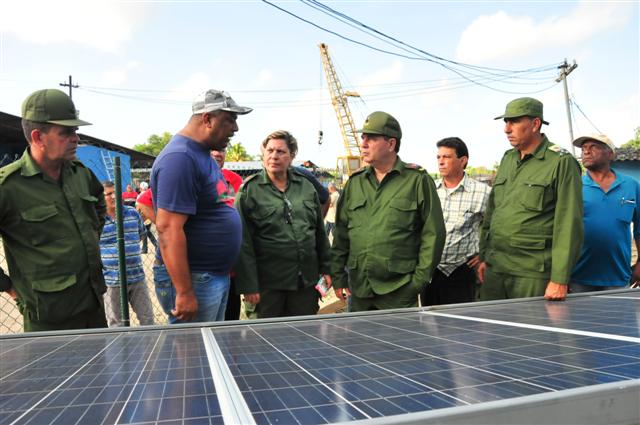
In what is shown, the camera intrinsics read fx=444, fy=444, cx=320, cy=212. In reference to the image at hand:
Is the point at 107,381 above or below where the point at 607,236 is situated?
below

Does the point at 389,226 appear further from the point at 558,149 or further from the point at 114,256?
the point at 114,256

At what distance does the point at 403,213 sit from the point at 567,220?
106cm

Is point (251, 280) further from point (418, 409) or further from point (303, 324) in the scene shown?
point (418, 409)

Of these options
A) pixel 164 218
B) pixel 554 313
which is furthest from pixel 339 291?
pixel 554 313

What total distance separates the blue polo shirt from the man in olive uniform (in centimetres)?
148

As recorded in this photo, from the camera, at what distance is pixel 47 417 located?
35.4 inches

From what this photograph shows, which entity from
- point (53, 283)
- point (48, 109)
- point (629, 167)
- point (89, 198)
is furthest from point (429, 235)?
point (629, 167)

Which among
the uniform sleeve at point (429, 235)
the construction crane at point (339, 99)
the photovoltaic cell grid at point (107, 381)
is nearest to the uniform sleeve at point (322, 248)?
the uniform sleeve at point (429, 235)

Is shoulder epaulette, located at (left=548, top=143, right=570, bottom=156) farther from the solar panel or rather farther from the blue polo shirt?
the solar panel

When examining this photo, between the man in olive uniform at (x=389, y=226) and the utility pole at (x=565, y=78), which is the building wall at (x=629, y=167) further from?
the man in olive uniform at (x=389, y=226)

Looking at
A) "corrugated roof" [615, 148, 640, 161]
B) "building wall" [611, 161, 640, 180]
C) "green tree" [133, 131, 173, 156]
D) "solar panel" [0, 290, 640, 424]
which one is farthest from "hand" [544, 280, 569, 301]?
"green tree" [133, 131, 173, 156]

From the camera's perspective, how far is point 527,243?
10.1 feet

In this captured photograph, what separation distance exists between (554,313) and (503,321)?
14.8 inches

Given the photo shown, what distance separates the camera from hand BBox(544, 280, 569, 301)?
251 cm
